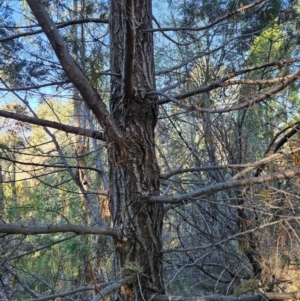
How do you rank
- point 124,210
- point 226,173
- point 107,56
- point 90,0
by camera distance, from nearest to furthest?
point 124,210
point 107,56
point 90,0
point 226,173

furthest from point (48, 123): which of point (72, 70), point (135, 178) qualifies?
point (135, 178)

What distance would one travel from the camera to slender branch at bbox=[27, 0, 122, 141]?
1.58m

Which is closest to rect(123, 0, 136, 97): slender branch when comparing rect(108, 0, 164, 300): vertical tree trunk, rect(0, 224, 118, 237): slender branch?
rect(108, 0, 164, 300): vertical tree trunk

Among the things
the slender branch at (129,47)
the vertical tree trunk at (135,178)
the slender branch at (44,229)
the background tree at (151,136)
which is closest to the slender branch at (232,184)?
the background tree at (151,136)

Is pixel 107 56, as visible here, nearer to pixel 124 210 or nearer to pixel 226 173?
pixel 124 210

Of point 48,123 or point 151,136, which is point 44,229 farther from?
point 151,136

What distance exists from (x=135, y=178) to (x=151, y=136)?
0.30 metres

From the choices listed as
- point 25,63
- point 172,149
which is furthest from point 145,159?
point 172,149

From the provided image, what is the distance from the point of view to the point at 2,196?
12.3ft

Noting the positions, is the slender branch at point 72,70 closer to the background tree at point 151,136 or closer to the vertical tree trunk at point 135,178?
the background tree at point 151,136

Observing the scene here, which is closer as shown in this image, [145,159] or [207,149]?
[145,159]

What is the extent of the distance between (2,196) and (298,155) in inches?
121

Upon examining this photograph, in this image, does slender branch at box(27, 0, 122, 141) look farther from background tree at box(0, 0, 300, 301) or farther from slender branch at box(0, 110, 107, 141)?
slender branch at box(0, 110, 107, 141)

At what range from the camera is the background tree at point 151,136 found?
75.2 inches
